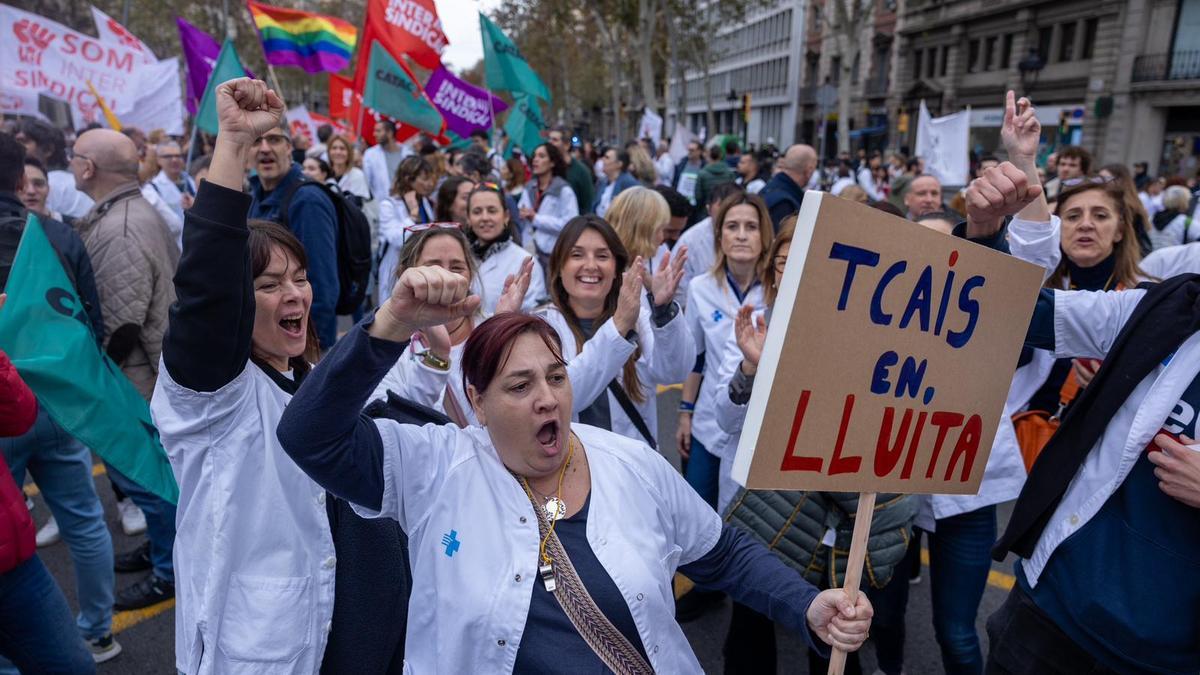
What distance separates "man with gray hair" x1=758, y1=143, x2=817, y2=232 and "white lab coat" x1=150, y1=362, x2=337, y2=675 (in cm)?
464

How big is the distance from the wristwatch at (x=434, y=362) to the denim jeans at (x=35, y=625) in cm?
123

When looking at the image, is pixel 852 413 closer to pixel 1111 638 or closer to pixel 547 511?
pixel 547 511

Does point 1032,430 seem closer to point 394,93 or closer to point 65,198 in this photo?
point 394,93

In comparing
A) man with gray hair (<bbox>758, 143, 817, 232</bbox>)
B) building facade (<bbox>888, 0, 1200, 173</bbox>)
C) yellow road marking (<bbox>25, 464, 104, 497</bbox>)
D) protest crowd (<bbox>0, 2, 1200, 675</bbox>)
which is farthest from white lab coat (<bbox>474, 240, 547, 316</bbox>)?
building facade (<bbox>888, 0, 1200, 173</bbox>)

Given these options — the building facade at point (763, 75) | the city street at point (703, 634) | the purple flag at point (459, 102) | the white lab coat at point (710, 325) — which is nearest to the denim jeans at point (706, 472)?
the white lab coat at point (710, 325)

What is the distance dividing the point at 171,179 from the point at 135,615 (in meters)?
6.02

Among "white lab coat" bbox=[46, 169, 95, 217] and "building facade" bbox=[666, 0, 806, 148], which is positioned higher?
"building facade" bbox=[666, 0, 806, 148]

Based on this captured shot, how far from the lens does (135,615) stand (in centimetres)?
353

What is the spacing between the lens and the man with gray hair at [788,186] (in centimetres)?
605

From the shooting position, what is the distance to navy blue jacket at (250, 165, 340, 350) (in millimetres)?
4430

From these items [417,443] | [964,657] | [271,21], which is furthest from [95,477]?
[271,21]

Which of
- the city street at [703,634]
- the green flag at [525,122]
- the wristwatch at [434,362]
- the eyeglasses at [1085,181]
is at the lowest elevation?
the city street at [703,634]

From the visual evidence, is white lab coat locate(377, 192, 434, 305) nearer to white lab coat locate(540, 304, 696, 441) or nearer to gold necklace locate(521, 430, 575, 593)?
white lab coat locate(540, 304, 696, 441)

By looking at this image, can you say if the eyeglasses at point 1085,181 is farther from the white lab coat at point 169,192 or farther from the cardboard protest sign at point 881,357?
the white lab coat at point 169,192
